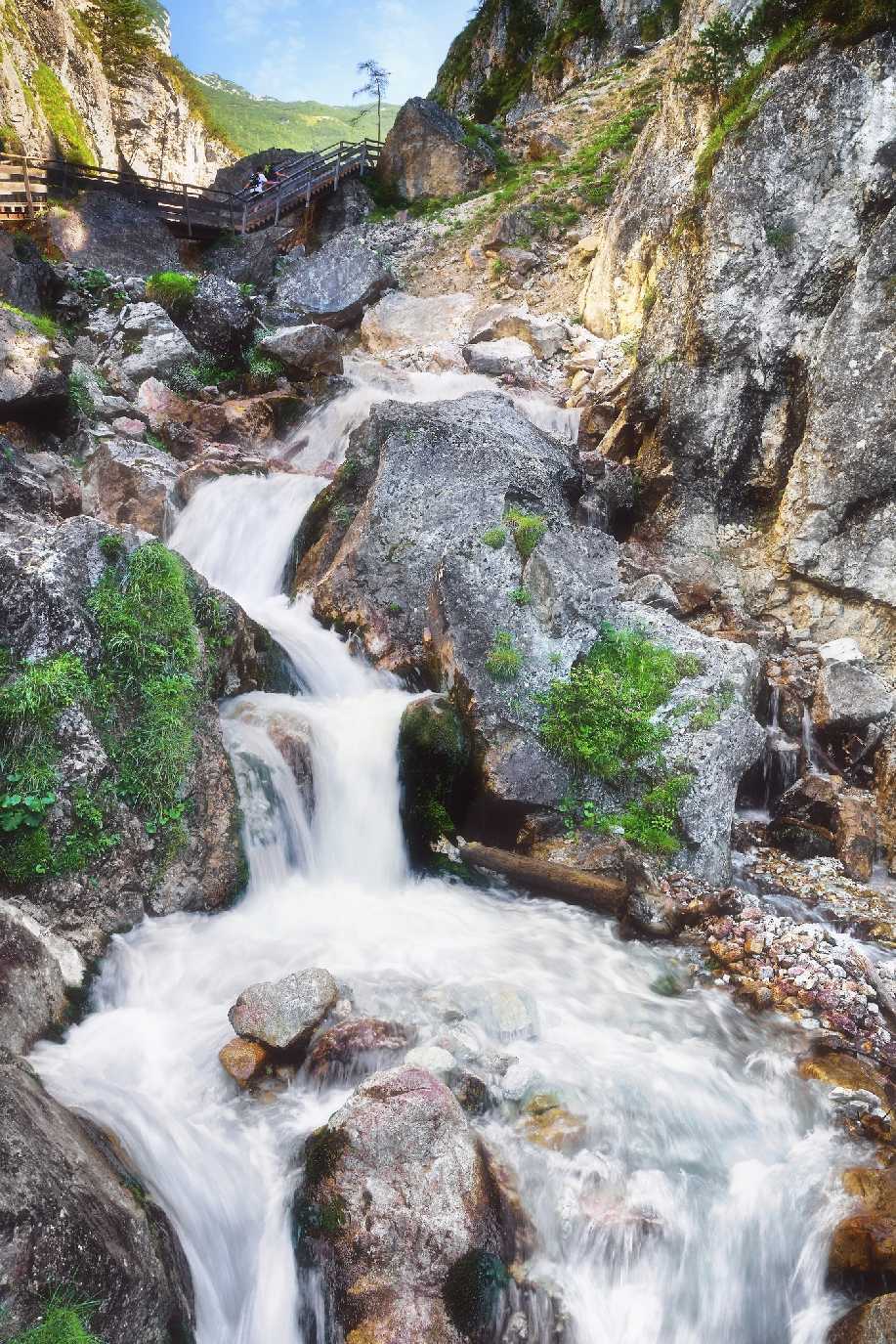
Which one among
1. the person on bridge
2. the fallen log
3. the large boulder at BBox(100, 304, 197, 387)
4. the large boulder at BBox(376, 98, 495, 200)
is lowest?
the fallen log

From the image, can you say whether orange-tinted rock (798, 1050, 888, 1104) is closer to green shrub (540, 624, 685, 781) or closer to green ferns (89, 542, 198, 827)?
green shrub (540, 624, 685, 781)

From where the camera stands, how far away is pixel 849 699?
9.92 m

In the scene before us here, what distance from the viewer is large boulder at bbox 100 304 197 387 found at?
1606 cm

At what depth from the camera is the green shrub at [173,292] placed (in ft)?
58.3

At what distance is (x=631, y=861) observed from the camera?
7777mm

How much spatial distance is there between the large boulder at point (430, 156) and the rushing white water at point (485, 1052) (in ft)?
84.8

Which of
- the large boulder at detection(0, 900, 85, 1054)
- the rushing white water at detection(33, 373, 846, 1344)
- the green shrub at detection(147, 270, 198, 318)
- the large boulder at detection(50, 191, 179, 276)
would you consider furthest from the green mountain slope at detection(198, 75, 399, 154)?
the large boulder at detection(0, 900, 85, 1054)

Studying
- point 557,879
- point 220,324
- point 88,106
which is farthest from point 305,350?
point 88,106

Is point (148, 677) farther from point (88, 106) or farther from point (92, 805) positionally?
point (88, 106)

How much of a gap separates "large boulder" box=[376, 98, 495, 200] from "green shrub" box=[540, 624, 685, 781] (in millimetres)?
24661

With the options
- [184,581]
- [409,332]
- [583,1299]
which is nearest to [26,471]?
[184,581]

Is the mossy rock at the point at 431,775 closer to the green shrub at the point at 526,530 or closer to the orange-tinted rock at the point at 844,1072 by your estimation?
the green shrub at the point at 526,530

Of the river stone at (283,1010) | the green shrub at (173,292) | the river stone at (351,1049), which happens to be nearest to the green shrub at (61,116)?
the green shrub at (173,292)

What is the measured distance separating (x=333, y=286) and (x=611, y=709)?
61.8 ft
